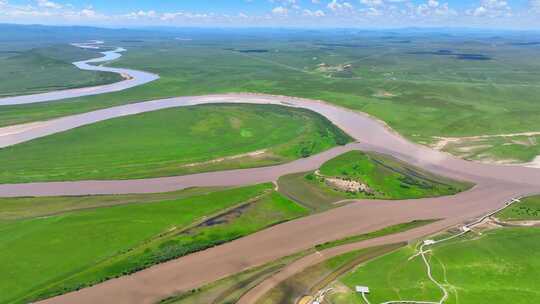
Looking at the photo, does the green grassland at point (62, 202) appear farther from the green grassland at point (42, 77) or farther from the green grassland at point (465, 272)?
the green grassland at point (42, 77)

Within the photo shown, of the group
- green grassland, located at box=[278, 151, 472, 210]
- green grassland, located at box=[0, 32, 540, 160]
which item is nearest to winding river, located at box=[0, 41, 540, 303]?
green grassland, located at box=[278, 151, 472, 210]

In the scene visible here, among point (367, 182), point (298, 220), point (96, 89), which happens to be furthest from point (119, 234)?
point (96, 89)

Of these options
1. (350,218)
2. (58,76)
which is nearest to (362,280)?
(350,218)

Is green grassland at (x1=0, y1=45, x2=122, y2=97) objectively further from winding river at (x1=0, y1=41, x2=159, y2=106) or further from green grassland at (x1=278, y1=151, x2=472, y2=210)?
green grassland at (x1=278, y1=151, x2=472, y2=210)

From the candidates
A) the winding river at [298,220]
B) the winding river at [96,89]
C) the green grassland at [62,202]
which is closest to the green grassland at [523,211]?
the winding river at [298,220]

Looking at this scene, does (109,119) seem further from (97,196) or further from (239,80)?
(239,80)
